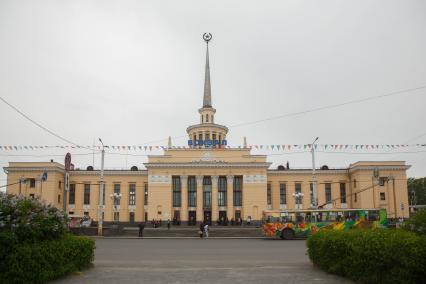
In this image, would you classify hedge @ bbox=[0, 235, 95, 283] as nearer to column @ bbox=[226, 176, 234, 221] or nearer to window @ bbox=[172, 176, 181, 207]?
column @ bbox=[226, 176, 234, 221]

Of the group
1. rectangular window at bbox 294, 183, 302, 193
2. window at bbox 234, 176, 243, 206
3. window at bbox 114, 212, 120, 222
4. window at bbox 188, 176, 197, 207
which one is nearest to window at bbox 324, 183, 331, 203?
rectangular window at bbox 294, 183, 302, 193

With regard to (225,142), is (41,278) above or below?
below

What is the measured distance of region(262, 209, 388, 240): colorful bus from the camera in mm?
34812

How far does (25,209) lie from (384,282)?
8.99 meters

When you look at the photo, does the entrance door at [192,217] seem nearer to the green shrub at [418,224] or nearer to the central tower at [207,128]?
the central tower at [207,128]

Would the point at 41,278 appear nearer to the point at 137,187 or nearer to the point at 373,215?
the point at 373,215

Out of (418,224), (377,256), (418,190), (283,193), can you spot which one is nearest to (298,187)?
(283,193)

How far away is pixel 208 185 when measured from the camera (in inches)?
2234

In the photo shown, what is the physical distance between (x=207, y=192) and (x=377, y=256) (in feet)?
155

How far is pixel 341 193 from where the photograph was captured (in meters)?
60.6

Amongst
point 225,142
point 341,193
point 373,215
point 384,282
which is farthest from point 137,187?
point 384,282

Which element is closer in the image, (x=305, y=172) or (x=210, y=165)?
(x=210, y=165)

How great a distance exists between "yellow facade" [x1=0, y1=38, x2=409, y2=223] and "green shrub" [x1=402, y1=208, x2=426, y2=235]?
43.9 metres

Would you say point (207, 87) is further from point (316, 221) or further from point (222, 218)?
point (316, 221)
